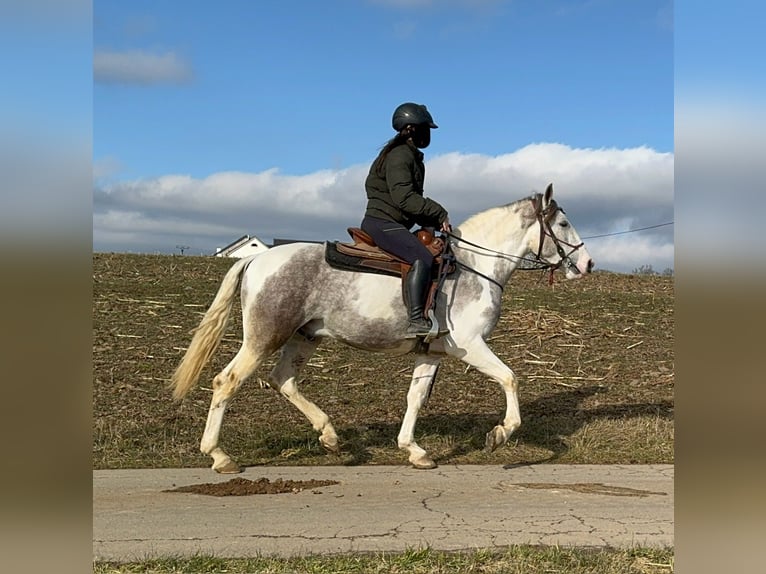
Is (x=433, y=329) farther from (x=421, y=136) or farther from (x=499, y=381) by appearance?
(x=421, y=136)

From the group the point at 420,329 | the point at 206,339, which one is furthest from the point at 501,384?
the point at 206,339

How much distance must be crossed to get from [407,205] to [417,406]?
2231mm

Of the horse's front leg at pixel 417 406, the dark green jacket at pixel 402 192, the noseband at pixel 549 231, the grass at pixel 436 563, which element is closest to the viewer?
the grass at pixel 436 563

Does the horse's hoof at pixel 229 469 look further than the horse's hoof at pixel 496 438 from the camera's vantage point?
No

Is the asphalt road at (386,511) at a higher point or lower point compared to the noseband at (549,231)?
lower

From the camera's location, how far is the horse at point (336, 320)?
771 centimetres

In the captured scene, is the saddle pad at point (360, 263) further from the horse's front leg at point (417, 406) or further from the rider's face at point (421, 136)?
the rider's face at point (421, 136)

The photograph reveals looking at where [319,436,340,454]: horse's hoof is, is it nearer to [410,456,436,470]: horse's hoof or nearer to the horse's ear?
[410,456,436,470]: horse's hoof

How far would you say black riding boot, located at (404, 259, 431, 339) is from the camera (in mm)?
7651

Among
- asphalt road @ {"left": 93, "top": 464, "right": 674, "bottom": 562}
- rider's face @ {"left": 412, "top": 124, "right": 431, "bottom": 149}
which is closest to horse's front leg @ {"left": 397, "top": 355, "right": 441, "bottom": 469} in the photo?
asphalt road @ {"left": 93, "top": 464, "right": 674, "bottom": 562}

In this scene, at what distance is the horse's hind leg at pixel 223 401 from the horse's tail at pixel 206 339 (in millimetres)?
322

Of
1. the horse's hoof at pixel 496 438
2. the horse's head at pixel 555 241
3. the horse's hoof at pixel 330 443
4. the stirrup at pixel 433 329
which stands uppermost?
the horse's head at pixel 555 241

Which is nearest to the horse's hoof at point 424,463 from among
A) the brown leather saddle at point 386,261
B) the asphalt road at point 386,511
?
the asphalt road at point 386,511
